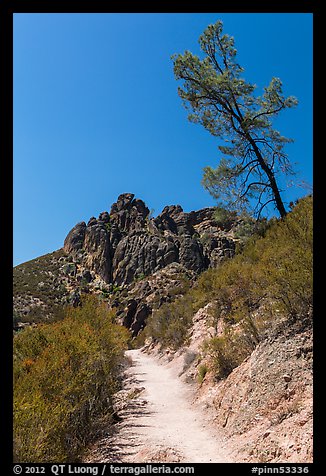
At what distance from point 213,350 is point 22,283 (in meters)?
71.5

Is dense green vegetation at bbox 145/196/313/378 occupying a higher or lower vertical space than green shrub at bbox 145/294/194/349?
higher

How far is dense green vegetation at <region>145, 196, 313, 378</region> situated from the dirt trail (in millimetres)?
1932

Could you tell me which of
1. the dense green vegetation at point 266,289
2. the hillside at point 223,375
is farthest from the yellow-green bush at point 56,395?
the dense green vegetation at point 266,289

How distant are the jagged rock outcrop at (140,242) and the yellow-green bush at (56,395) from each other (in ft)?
180

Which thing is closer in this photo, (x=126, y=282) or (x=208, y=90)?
(x=208, y=90)

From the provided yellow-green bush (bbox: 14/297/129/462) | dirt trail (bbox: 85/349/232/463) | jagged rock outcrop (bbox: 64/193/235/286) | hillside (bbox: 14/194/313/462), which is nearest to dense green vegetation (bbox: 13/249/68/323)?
jagged rock outcrop (bbox: 64/193/235/286)

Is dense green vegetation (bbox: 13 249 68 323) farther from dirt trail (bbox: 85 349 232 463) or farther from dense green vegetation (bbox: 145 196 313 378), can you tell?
dense green vegetation (bbox: 145 196 313 378)

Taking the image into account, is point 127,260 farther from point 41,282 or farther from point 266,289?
point 266,289

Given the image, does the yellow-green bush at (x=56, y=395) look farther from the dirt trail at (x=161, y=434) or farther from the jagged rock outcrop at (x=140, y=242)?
the jagged rock outcrop at (x=140, y=242)

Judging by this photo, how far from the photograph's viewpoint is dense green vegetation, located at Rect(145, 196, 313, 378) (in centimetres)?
714

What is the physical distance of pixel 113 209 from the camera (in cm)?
10294
